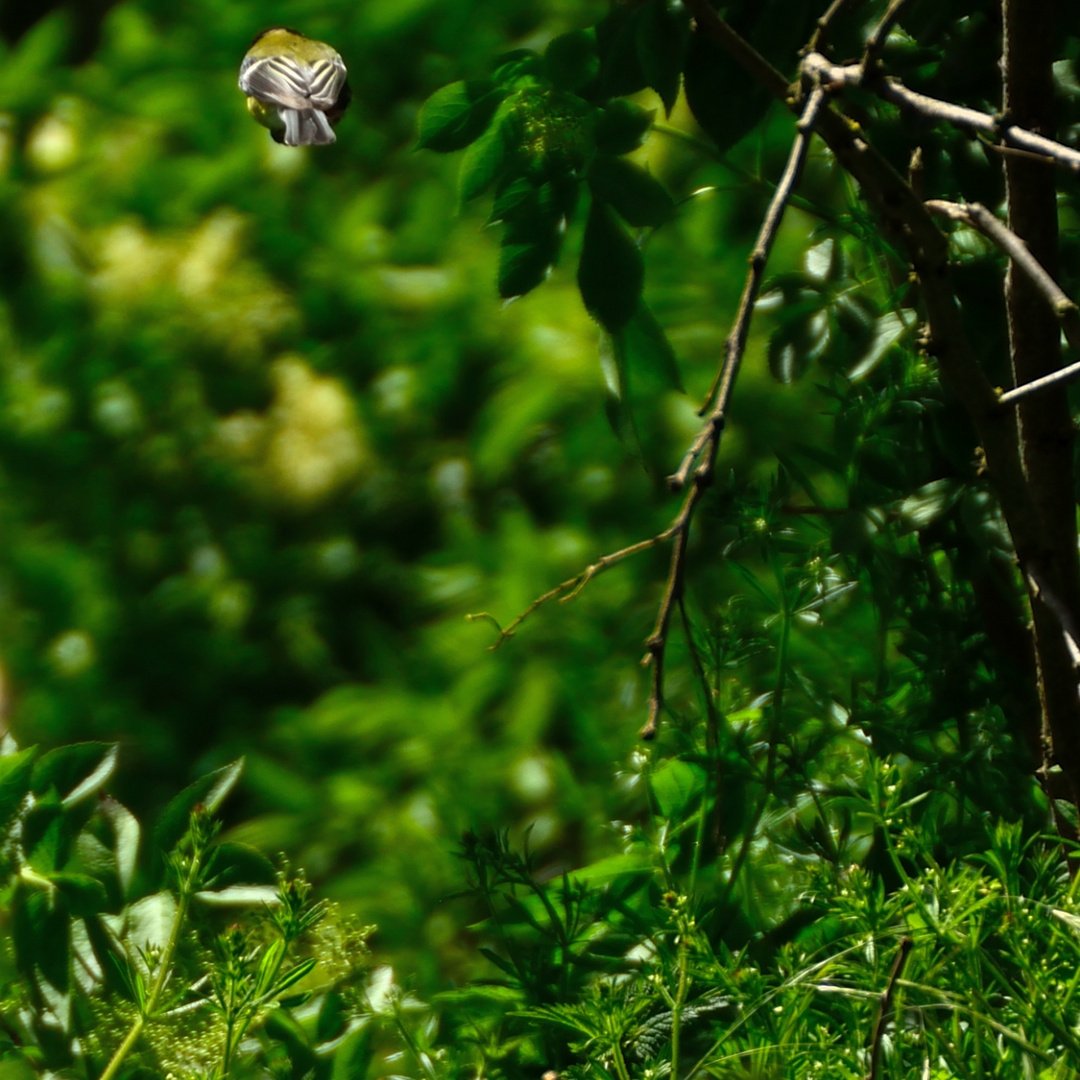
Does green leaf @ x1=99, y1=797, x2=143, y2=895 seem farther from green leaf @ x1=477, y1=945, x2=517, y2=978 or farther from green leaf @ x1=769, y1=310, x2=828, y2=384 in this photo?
green leaf @ x1=769, y1=310, x2=828, y2=384

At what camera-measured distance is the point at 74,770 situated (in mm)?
760

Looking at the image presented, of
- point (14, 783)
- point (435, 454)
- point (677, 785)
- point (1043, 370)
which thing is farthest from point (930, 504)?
point (435, 454)

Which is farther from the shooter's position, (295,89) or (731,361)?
(295,89)

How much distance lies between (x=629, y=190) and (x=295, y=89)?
202mm

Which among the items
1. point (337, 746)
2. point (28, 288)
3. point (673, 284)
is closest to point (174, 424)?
point (28, 288)

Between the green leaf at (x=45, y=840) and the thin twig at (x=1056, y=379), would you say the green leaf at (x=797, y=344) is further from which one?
the green leaf at (x=45, y=840)

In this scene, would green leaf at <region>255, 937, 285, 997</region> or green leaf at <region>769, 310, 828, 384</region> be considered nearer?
green leaf at <region>255, 937, 285, 997</region>

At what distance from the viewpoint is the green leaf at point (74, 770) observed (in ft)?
2.48

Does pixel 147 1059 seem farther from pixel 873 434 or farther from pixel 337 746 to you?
pixel 337 746

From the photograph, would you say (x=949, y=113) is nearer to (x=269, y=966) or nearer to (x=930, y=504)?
(x=930, y=504)

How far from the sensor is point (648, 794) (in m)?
0.80

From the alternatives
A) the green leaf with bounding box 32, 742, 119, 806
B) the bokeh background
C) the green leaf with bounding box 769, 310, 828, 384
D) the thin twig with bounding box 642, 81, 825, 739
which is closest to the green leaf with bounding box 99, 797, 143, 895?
the green leaf with bounding box 32, 742, 119, 806

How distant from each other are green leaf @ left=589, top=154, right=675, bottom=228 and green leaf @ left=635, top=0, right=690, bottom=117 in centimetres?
5

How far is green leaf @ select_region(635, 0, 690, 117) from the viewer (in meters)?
0.74
